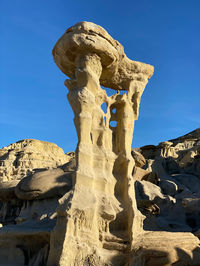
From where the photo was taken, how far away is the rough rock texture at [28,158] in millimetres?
30122

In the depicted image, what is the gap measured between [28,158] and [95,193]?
1097 inches

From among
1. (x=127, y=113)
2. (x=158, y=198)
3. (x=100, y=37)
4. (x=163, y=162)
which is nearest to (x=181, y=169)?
(x=163, y=162)

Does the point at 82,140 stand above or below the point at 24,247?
above

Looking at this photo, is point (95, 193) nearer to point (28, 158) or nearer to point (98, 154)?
point (98, 154)

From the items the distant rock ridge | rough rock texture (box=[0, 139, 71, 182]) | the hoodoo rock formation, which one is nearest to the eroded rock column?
the hoodoo rock formation

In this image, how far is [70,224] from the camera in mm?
5676

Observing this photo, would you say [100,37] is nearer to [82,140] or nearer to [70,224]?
[82,140]

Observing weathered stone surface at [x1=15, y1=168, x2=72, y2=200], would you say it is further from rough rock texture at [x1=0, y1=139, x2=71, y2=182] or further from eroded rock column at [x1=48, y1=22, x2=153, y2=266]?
rough rock texture at [x1=0, y1=139, x2=71, y2=182]

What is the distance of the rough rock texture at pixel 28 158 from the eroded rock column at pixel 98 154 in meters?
21.2

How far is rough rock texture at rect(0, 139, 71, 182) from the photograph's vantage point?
30.1 meters

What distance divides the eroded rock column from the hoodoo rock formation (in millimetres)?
17

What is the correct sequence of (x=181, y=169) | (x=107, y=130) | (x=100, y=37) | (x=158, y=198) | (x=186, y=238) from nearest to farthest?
(x=186, y=238) < (x=100, y=37) < (x=107, y=130) < (x=158, y=198) < (x=181, y=169)

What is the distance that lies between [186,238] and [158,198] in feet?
18.0

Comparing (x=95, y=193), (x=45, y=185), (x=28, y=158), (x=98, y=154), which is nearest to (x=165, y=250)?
(x=95, y=193)
